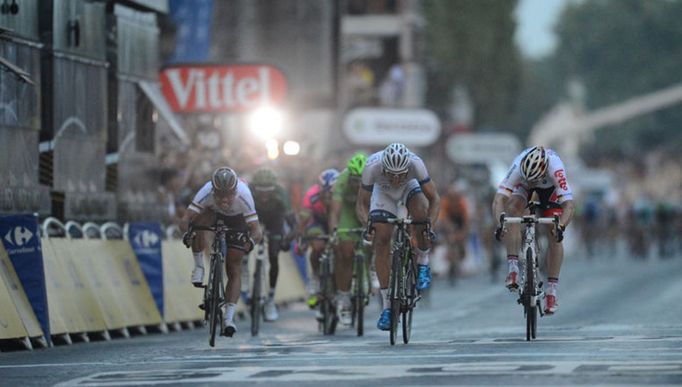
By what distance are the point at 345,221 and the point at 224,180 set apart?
10.4ft

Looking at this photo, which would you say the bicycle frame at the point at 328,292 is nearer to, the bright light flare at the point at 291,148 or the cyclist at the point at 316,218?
the cyclist at the point at 316,218

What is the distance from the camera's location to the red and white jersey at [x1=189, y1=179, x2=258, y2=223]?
1905 cm

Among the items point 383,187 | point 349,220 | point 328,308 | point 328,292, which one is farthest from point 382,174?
point 328,308

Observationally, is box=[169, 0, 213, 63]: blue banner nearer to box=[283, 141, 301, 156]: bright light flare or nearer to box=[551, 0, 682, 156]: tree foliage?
box=[283, 141, 301, 156]: bright light flare

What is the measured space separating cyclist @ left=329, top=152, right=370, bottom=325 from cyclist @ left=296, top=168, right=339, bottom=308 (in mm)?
930

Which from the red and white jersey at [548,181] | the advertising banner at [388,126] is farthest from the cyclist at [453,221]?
the red and white jersey at [548,181]

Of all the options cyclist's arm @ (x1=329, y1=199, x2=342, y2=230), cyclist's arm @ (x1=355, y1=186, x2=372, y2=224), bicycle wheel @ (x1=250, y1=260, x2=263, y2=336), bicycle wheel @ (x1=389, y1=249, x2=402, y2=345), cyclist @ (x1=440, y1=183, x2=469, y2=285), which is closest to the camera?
bicycle wheel @ (x1=389, y1=249, x2=402, y2=345)

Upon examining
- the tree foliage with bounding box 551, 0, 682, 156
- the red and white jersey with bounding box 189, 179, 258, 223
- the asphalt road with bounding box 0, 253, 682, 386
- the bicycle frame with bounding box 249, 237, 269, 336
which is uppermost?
the tree foliage with bounding box 551, 0, 682, 156

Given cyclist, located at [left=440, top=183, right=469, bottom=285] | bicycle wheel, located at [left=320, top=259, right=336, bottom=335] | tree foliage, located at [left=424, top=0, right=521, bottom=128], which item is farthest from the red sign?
tree foliage, located at [left=424, top=0, right=521, bottom=128]

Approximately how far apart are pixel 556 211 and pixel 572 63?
162452mm

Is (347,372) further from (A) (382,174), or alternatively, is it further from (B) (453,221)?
(B) (453,221)

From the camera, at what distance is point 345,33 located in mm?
67188

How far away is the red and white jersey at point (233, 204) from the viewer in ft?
62.5

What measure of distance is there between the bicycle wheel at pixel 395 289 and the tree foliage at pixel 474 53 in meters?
57.1
